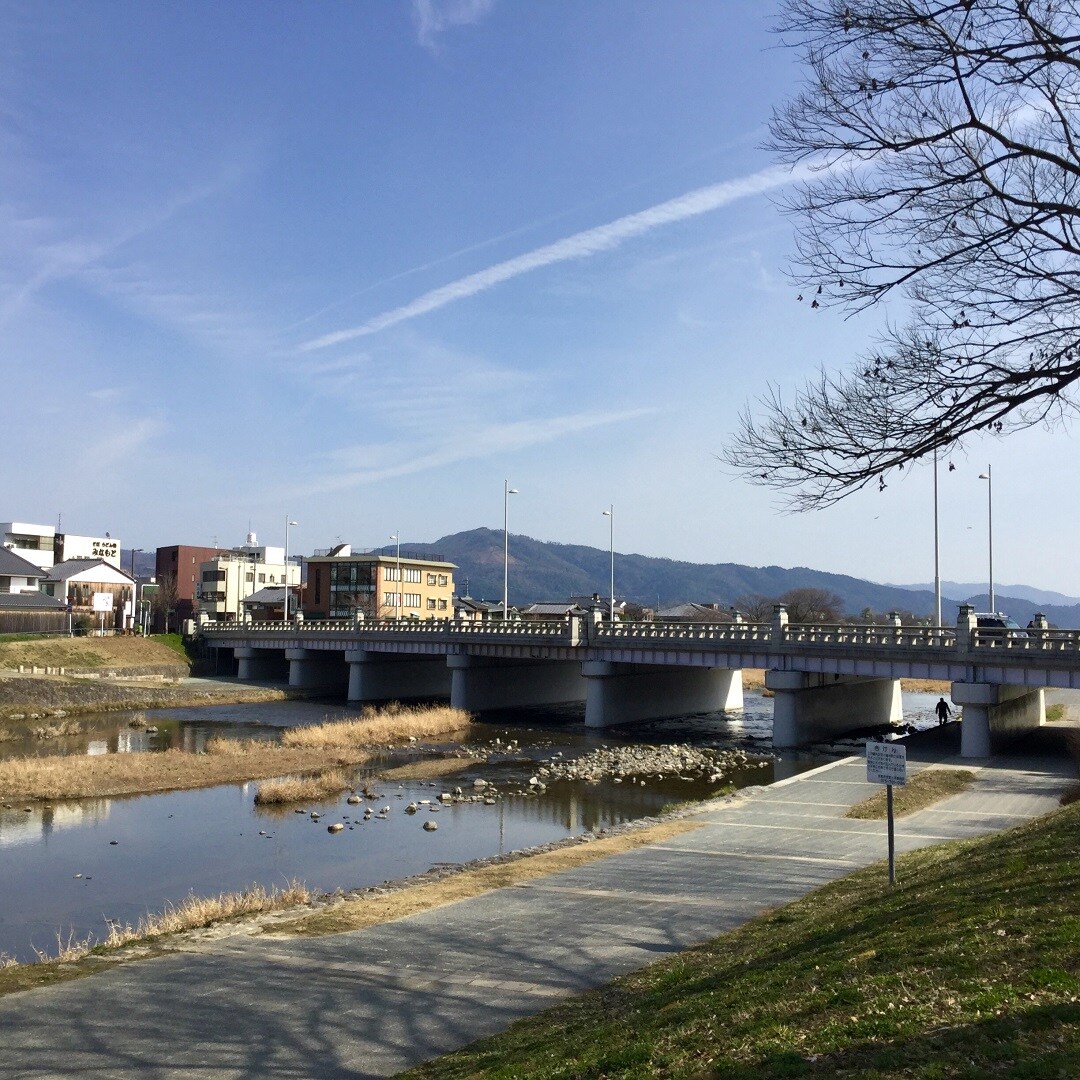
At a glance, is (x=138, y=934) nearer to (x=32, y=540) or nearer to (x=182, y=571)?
(x=32, y=540)

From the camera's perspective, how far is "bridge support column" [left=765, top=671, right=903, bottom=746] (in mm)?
52656

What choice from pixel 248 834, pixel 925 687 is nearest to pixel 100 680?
pixel 248 834

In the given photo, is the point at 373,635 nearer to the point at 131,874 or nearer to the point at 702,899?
the point at 131,874

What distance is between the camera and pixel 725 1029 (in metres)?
9.36

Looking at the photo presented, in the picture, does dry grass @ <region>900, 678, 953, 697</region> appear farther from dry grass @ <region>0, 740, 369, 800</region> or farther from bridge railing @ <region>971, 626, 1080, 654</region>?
dry grass @ <region>0, 740, 369, 800</region>

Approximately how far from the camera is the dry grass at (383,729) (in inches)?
2053

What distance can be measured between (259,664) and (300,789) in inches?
2191

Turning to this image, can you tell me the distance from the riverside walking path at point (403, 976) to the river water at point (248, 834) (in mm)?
6294

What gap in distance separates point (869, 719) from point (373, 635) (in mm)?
36790

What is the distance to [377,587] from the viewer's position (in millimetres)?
114750

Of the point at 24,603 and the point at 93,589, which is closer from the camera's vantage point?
the point at 24,603

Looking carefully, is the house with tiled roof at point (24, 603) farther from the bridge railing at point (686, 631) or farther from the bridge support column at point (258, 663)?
the bridge railing at point (686, 631)

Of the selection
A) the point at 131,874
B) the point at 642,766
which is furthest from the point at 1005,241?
the point at 642,766

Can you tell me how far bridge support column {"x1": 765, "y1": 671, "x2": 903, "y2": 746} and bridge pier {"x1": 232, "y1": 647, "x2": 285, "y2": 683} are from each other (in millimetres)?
50371
